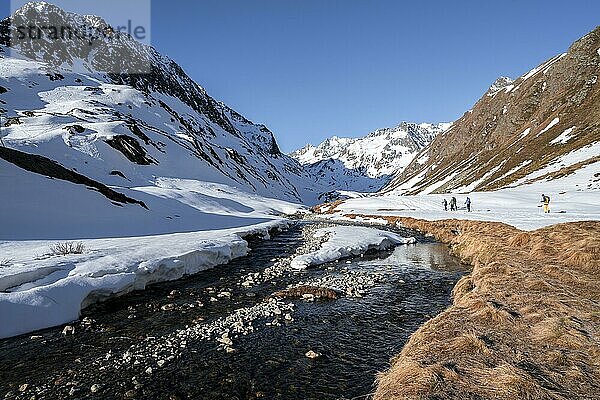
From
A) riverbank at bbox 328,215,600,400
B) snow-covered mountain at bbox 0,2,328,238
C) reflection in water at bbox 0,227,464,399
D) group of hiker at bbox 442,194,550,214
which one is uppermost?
snow-covered mountain at bbox 0,2,328,238

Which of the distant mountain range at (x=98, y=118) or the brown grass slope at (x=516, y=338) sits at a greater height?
the distant mountain range at (x=98, y=118)

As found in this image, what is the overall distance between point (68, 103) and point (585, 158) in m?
124

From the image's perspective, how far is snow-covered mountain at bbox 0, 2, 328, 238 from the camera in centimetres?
3083

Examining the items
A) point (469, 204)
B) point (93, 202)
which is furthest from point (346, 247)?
point (469, 204)

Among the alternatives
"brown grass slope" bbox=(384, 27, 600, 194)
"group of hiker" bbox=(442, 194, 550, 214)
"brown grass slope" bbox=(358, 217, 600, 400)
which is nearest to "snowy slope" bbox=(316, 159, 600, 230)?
"group of hiker" bbox=(442, 194, 550, 214)

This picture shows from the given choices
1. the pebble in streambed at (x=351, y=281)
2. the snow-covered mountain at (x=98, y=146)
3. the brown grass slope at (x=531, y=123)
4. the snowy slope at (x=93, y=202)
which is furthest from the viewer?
the brown grass slope at (x=531, y=123)

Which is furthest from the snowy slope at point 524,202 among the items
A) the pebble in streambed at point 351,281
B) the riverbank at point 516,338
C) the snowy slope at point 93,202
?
the snowy slope at point 93,202

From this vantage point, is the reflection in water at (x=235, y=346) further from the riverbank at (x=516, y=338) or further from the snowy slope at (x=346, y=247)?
the snowy slope at (x=346, y=247)

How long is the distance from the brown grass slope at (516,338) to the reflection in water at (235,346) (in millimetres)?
1475

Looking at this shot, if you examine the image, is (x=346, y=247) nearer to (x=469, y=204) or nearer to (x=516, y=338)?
(x=516, y=338)

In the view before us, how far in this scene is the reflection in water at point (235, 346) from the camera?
948 cm

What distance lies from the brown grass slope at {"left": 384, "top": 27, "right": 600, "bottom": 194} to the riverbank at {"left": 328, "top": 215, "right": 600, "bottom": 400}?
215ft

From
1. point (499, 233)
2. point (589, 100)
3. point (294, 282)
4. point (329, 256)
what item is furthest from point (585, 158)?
point (294, 282)

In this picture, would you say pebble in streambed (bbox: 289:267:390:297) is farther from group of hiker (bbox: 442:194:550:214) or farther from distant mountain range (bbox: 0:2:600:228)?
group of hiker (bbox: 442:194:550:214)
